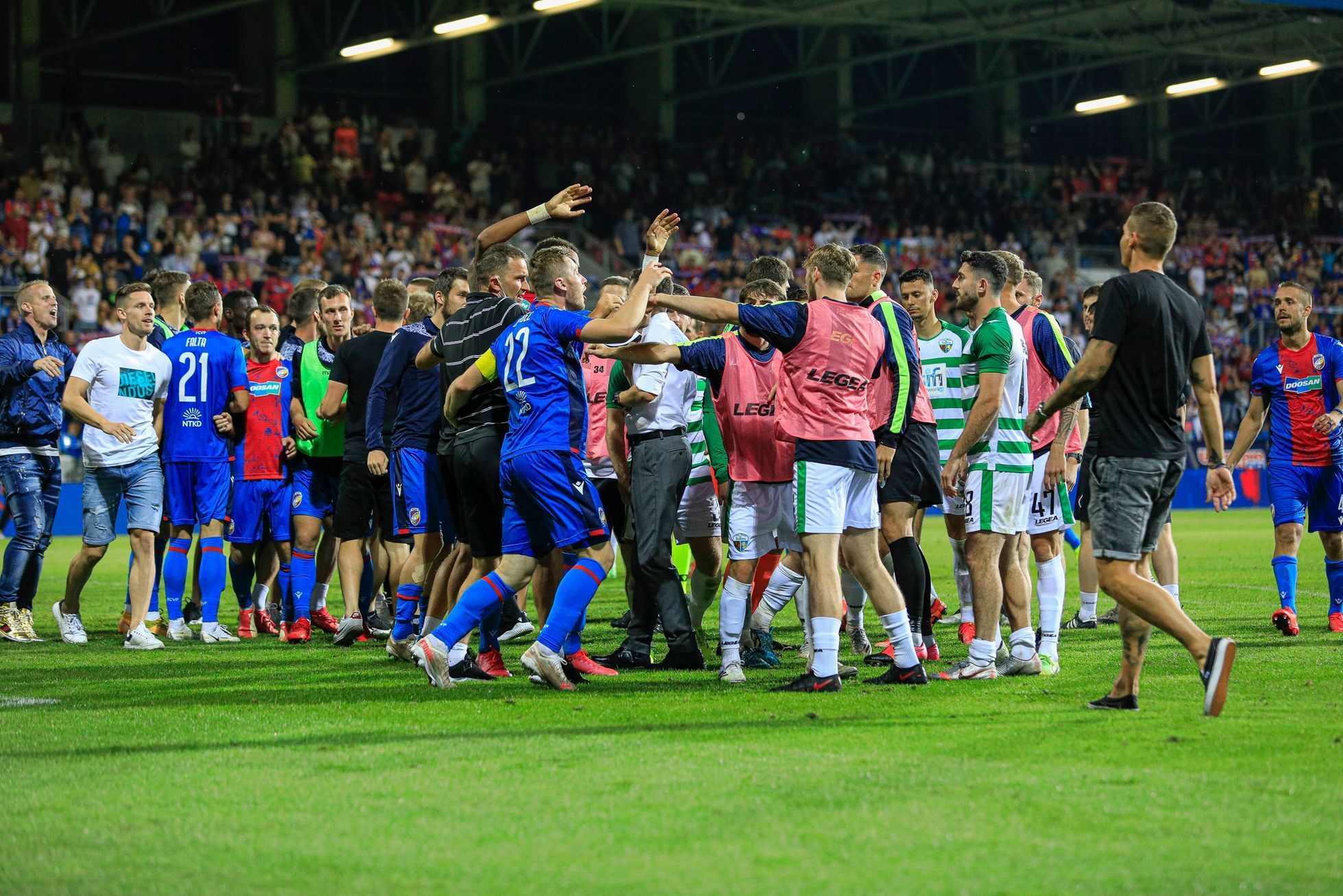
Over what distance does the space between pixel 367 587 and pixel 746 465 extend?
3876 mm

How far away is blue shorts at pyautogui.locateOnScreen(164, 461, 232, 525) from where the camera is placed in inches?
397

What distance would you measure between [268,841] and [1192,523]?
22.4 m

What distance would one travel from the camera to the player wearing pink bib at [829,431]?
7.20m

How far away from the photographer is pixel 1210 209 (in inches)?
1693

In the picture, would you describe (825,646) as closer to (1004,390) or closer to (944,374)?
(1004,390)

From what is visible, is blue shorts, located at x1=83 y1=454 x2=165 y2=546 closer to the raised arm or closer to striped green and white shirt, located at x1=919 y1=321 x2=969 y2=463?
the raised arm

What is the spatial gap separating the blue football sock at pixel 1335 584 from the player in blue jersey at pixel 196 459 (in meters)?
7.56

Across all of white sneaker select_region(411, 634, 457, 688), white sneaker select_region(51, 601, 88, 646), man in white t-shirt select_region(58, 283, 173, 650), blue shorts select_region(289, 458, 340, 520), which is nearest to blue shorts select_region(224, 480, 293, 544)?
blue shorts select_region(289, 458, 340, 520)

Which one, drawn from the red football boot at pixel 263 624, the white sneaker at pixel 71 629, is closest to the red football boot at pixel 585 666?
the red football boot at pixel 263 624

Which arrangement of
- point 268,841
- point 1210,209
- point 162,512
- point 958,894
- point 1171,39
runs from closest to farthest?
point 958,894 < point 268,841 < point 162,512 < point 1171,39 < point 1210,209

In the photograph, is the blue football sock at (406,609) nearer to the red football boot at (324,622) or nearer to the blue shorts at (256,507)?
the red football boot at (324,622)

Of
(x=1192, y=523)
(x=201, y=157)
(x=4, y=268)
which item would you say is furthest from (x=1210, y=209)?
(x=4, y=268)

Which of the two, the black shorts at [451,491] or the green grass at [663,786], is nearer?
the green grass at [663,786]

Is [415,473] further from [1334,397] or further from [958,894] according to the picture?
[1334,397]
